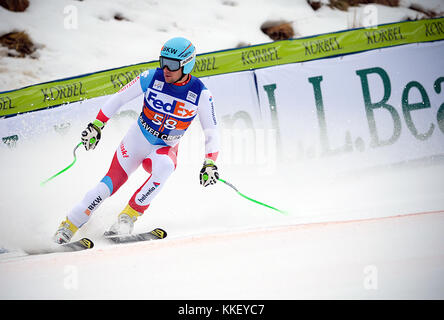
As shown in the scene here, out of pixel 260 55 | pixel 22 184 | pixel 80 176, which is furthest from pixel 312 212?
pixel 22 184

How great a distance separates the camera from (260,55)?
20.8 feet

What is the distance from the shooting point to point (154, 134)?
425 centimetres

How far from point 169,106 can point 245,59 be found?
2.49 m

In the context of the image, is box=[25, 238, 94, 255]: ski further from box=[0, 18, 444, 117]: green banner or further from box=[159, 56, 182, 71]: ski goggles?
box=[0, 18, 444, 117]: green banner

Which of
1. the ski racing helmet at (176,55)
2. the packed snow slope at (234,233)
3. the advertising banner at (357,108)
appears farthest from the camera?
the advertising banner at (357,108)

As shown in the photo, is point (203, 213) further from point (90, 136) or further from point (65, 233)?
point (90, 136)

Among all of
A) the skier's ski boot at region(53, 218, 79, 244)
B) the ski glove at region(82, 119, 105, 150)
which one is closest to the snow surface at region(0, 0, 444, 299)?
the skier's ski boot at region(53, 218, 79, 244)

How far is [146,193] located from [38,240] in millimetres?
1328

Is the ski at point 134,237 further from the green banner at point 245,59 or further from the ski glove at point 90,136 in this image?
the green banner at point 245,59

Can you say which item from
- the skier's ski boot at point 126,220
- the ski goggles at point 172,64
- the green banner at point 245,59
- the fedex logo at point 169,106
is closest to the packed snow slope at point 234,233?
the skier's ski boot at point 126,220

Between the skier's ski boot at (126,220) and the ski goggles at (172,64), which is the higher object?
the ski goggles at (172,64)

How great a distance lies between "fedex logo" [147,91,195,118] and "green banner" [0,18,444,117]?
6.63ft

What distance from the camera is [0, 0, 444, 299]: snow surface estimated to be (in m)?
3.11

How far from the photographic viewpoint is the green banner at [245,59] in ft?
19.2
